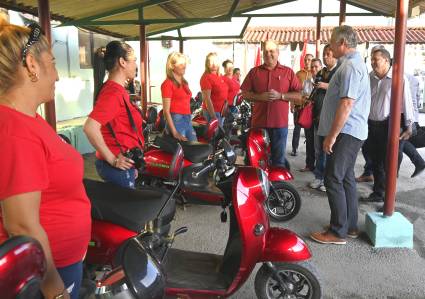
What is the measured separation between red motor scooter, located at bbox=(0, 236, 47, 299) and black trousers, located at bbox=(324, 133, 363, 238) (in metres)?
3.05

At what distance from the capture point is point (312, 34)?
664 inches

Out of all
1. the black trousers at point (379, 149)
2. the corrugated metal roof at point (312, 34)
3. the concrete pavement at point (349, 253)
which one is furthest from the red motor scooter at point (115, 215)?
the corrugated metal roof at point (312, 34)

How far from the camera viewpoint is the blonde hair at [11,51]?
1.25 meters

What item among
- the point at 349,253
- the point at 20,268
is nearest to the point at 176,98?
the point at 349,253

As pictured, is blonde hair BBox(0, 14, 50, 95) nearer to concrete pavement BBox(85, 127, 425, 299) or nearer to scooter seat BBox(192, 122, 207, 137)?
concrete pavement BBox(85, 127, 425, 299)

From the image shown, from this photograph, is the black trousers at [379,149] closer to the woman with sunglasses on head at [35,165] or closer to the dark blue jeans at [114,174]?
the dark blue jeans at [114,174]

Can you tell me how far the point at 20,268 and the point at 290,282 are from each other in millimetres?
2038

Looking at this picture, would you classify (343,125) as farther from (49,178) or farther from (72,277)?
(49,178)

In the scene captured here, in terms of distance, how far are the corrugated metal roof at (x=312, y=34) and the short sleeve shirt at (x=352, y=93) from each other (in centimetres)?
1291

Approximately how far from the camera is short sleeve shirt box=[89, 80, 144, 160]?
8.45 feet

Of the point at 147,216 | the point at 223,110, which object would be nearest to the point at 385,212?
the point at 147,216

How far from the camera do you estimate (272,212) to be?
14.3ft

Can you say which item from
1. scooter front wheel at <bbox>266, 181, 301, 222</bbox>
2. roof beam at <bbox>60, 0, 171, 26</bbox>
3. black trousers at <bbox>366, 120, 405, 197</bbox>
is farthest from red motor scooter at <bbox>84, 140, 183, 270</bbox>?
roof beam at <bbox>60, 0, 171, 26</bbox>

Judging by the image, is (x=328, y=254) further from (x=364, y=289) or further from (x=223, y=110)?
(x=223, y=110)
